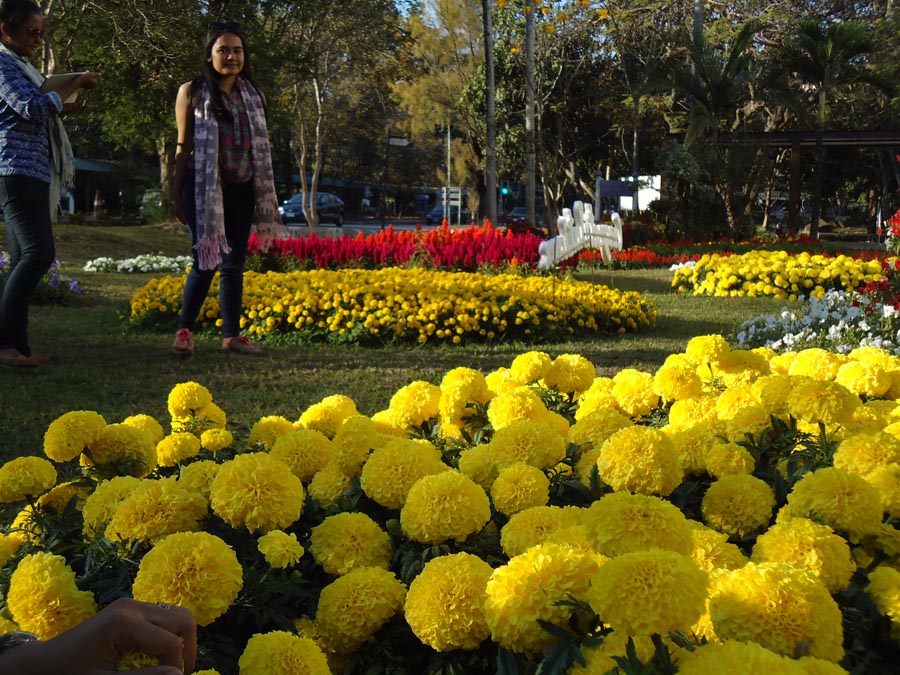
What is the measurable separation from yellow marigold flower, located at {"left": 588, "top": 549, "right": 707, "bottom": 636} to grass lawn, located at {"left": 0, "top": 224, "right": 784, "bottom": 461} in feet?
6.88

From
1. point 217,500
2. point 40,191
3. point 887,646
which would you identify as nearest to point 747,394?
point 887,646

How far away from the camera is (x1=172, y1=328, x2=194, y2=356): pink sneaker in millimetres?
5305

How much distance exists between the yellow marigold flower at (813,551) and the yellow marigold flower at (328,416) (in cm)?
118

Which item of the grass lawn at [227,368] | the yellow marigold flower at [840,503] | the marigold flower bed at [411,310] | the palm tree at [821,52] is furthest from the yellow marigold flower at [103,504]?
the palm tree at [821,52]

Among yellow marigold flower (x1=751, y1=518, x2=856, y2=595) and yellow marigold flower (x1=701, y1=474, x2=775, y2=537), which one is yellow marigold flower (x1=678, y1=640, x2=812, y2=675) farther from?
yellow marigold flower (x1=701, y1=474, x2=775, y2=537)

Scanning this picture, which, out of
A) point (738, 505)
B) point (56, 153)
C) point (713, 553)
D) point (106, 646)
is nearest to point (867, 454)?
point (738, 505)

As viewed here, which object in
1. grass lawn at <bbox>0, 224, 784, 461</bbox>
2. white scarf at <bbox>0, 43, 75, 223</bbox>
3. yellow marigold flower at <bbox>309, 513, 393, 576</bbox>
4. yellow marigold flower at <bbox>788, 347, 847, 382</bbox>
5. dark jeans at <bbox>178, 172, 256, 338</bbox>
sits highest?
white scarf at <bbox>0, 43, 75, 223</bbox>

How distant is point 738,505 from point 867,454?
281 millimetres

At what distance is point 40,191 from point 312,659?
163 inches

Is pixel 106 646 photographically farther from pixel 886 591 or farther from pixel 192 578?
pixel 886 591

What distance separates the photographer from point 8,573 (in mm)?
1504

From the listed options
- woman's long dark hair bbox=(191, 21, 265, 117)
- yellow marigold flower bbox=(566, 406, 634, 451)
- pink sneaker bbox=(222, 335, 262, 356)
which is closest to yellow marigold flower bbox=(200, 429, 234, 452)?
yellow marigold flower bbox=(566, 406, 634, 451)

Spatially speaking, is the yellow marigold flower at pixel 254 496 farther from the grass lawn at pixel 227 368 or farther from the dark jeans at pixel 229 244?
the dark jeans at pixel 229 244

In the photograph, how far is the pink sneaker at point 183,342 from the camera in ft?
17.4
